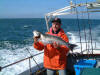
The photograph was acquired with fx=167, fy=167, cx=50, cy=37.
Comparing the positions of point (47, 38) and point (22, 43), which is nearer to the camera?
point (47, 38)

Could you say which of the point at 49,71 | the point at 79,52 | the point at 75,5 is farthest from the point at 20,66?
the point at 49,71

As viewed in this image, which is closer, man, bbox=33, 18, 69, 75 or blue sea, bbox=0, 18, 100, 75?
man, bbox=33, 18, 69, 75

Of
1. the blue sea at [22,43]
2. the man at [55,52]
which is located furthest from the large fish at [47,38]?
the blue sea at [22,43]

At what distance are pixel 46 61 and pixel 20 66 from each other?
4.88m

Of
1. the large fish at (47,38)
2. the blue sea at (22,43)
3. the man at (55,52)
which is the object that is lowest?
the blue sea at (22,43)

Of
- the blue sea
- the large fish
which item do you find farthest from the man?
the blue sea

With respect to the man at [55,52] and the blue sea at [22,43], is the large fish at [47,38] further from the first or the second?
the blue sea at [22,43]

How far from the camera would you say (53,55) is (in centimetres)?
313

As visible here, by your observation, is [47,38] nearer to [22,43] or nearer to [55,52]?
[55,52]

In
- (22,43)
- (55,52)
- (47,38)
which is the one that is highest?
(47,38)

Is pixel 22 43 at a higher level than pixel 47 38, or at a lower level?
lower

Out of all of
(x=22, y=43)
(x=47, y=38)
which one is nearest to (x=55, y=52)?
(x=47, y=38)

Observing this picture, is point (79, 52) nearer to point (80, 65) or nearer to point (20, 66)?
point (80, 65)

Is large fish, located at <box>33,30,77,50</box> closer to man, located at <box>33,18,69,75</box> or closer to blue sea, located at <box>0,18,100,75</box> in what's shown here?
man, located at <box>33,18,69,75</box>
